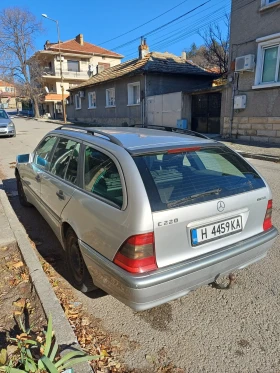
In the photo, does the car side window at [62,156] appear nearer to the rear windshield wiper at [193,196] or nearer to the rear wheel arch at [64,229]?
the rear wheel arch at [64,229]

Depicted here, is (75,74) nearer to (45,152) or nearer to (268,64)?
(268,64)

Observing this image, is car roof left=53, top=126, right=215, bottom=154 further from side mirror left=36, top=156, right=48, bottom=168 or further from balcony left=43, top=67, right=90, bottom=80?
balcony left=43, top=67, right=90, bottom=80

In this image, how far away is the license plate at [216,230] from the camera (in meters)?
2.14

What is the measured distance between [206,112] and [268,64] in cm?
420

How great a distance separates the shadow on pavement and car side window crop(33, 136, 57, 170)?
40.0 inches

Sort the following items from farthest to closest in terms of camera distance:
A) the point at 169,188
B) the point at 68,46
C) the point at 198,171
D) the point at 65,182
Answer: the point at 68,46
the point at 65,182
the point at 198,171
the point at 169,188

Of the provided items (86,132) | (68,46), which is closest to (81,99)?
(68,46)

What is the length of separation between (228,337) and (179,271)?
717 millimetres

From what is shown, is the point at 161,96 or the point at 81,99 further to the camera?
the point at 81,99

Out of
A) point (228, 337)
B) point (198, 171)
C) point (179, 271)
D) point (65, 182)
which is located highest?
point (198, 171)

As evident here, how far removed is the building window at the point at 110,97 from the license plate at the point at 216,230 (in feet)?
67.8

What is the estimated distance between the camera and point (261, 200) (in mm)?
2529

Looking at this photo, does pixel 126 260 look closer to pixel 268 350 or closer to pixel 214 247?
pixel 214 247

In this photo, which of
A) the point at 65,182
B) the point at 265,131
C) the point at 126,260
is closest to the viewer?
the point at 126,260
